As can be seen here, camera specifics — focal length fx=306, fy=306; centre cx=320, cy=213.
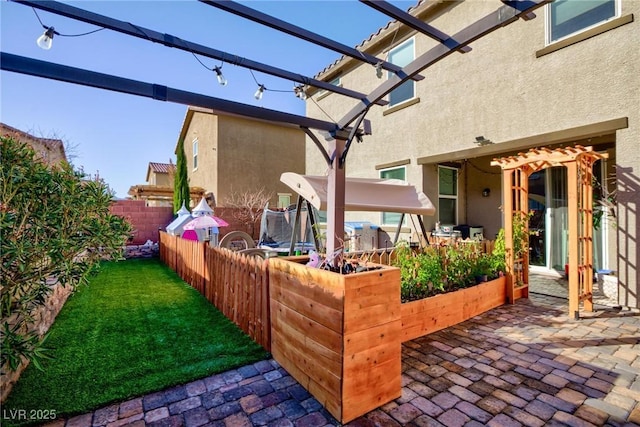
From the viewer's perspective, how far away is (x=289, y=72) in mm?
3807

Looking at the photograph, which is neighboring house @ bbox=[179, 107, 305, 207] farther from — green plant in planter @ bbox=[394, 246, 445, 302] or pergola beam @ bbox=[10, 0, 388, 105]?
green plant in planter @ bbox=[394, 246, 445, 302]

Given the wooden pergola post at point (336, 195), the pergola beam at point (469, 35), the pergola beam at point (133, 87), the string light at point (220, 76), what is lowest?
the wooden pergola post at point (336, 195)

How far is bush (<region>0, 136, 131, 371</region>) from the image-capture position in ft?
7.58

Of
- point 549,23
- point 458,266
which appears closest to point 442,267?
point 458,266

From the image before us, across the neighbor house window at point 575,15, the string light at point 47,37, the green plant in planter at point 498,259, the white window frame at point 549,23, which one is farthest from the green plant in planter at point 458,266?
the string light at point 47,37

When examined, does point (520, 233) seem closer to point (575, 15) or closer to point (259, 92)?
point (575, 15)

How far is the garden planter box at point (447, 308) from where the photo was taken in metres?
4.01

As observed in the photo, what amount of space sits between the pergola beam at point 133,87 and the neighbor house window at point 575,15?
5602mm

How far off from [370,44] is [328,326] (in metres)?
8.67

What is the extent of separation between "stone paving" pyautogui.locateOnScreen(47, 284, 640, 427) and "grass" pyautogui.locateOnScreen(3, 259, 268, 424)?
24 centimetres

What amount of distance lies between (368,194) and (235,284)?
3.03 meters

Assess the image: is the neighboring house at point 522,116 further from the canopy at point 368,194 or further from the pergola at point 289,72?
the pergola at point 289,72

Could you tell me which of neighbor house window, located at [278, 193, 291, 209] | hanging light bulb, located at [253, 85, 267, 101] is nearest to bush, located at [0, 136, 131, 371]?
hanging light bulb, located at [253, 85, 267, 101]

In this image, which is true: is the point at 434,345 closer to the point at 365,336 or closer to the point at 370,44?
the point at 365,336
